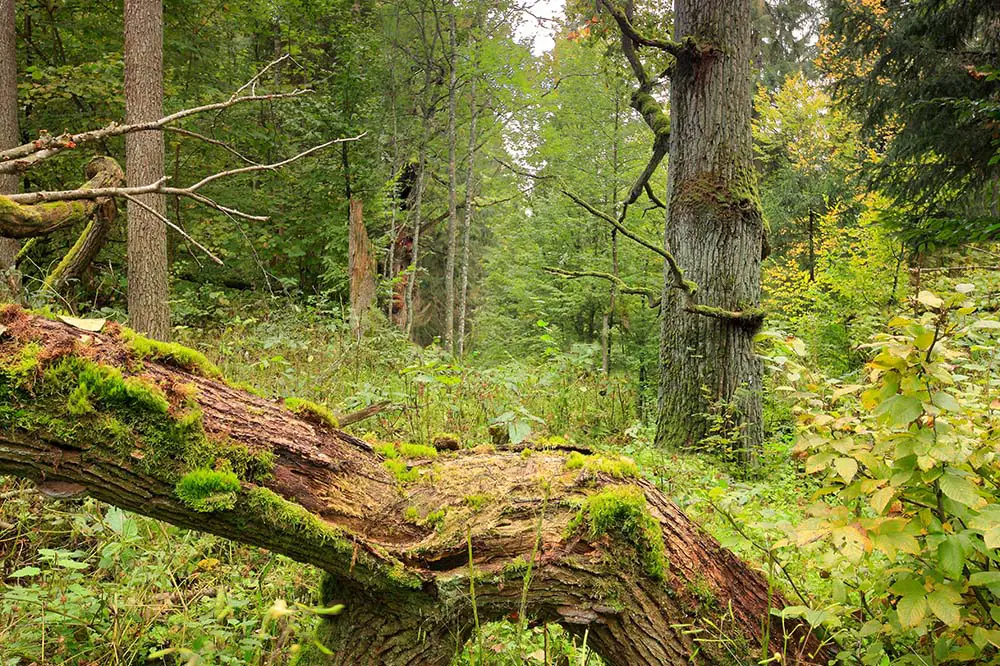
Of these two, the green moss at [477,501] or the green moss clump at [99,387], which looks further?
the green moss at [477,501]

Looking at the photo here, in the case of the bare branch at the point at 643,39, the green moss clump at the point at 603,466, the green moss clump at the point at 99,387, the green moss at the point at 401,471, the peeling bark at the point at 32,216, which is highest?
the bare branch at the point at 643,39

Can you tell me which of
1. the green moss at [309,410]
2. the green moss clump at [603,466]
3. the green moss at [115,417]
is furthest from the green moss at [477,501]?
the green moss at [115,417]

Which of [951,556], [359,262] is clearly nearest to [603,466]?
[951,556]

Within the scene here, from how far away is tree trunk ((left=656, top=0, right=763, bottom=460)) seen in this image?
15.8 feet

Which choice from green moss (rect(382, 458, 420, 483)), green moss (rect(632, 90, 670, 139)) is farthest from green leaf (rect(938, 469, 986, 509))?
green moss (rect(632, 90, 670, 139))

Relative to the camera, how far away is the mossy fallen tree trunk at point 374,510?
5.34 ft

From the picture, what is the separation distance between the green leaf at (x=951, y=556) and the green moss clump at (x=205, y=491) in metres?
1.99

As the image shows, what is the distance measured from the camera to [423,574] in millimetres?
1830

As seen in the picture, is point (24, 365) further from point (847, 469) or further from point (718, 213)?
point (718, 213)

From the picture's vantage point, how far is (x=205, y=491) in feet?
5.47

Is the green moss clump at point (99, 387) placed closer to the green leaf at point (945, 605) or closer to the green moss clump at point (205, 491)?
the green moss clump at point (205, 491)

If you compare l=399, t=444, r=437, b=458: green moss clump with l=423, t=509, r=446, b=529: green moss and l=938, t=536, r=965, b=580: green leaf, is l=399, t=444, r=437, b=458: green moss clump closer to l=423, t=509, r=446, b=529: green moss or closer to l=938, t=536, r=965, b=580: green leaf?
l=423, t=509, r=446, b=529: green moss

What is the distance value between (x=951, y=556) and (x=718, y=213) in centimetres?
378

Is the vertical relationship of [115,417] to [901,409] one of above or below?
below
